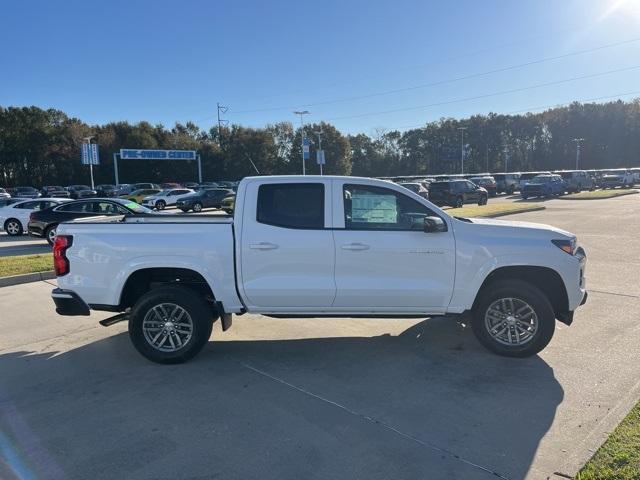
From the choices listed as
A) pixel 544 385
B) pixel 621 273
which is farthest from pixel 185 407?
pixel 621 273

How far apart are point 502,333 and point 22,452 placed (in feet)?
14.0

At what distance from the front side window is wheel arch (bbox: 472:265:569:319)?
912 mm

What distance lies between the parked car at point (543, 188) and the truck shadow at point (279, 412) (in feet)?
113

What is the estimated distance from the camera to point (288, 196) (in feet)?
17.2

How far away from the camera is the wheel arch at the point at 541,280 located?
17.1 ft

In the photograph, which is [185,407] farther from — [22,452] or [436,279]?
[436,279]

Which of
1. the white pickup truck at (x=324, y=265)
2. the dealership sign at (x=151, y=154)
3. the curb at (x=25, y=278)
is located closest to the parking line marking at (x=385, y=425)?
the white pickup truck at (x=324, y=265)

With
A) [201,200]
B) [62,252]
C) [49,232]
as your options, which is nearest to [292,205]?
[62,252]

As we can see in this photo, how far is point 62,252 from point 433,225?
12.4 ft

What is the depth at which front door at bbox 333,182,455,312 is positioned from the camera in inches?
199

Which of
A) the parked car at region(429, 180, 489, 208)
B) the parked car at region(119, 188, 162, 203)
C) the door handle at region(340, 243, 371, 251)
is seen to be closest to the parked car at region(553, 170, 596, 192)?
the parked car at region(429, 180, 489, 208)

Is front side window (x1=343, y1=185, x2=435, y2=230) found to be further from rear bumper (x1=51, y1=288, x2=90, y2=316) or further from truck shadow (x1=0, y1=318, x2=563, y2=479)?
rear bumper (x1=51, y1=288, x2=90, y2=316)

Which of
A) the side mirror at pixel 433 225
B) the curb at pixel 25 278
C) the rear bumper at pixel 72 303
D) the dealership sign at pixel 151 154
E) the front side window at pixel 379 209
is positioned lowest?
the curb at pixel 25 278

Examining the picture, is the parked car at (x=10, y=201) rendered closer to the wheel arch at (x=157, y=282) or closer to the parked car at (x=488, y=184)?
the wheel arch at (x=157, y=282)
